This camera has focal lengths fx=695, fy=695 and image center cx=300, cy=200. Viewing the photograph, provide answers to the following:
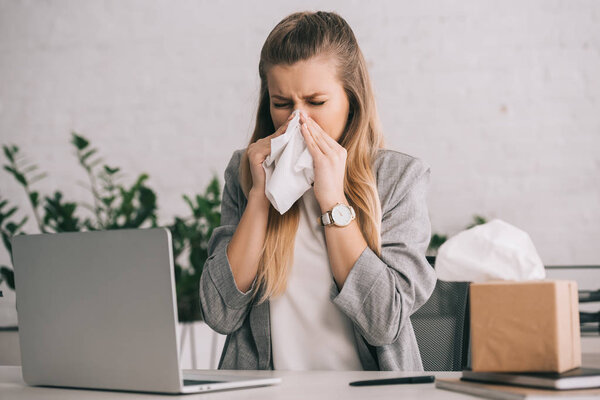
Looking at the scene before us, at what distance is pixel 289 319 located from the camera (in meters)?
1.28

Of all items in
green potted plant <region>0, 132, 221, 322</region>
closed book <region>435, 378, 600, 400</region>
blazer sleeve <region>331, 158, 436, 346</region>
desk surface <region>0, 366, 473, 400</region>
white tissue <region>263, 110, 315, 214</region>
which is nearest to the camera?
closed book <region>435, 378, 600, 400</region>

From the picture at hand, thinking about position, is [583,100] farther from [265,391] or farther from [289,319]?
[265,391]

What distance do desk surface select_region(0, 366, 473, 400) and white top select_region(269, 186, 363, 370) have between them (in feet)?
0.63

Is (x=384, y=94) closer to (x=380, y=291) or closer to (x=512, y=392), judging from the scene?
(x=380, y=291)

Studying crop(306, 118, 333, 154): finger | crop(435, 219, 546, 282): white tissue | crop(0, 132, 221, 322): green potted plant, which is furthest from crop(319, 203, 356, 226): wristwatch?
crop(0, 132, 221, 322): green potted plant

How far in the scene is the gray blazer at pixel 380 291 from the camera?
116 centimetres

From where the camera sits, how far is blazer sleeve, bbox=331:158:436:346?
1151mm

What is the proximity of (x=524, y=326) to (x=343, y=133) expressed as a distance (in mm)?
673

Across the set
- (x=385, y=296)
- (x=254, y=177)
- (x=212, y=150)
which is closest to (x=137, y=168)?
(x=212, y=150)

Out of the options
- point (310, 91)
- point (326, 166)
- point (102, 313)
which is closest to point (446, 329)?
point (326, 166)

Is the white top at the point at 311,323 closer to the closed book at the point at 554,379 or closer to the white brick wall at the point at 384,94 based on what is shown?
the closed book at the point at 554,379

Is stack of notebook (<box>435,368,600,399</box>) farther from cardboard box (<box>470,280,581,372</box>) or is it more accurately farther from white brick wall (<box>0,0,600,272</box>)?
white brick wall (<box>0,0,600,272</box>)

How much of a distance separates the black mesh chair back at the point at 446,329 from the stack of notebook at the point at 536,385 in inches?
20.5

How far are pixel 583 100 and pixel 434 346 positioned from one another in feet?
5.47
